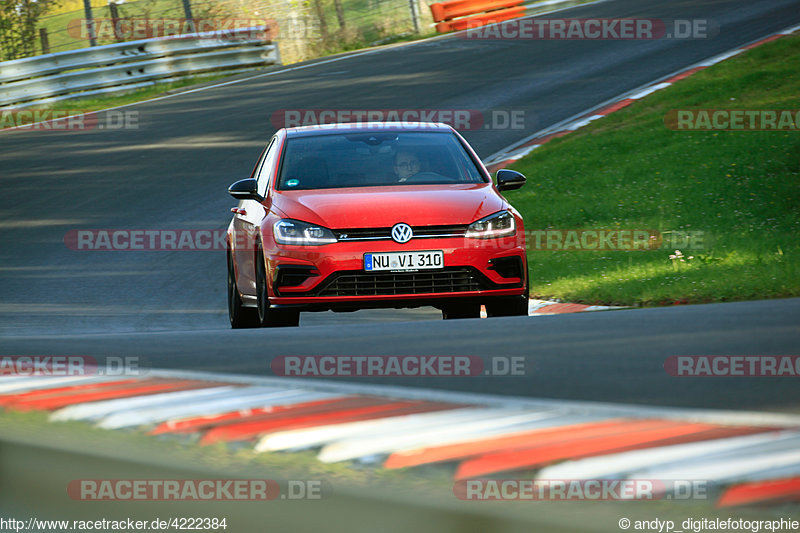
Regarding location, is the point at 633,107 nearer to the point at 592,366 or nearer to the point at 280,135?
the point at 280,135

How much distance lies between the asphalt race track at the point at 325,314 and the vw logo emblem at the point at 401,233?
872 millimetres

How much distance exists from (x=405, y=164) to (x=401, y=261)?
4.81 feet

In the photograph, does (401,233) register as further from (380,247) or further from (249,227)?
(249,227)

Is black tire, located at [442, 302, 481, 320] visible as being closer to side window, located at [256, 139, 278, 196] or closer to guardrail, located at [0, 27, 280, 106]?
side window, located at [256, 139, 278, 196]

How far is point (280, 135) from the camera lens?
9.49m

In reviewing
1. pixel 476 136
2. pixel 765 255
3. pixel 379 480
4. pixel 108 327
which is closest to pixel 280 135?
pixel 108 327

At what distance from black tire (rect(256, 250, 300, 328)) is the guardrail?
15353 millimetres

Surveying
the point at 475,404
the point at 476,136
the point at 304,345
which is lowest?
the point at 476,136

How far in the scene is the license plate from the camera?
7.77 meters

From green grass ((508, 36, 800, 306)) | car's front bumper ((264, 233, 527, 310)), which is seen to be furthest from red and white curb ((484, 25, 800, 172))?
car's front bumper ((264, 233, 527, 310))

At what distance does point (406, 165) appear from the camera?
901 cm

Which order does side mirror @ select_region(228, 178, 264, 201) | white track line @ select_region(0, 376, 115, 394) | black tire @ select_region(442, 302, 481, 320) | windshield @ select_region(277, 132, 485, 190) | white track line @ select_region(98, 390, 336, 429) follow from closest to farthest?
1. white track line @ select_region(98, 390, 336, 429)
2. white track line @ select_region(0, 376, 115, 394)
3. black tire @ select_region(442, 302, 481, 320)
4. side mirror @ select_region(228, 178, 264, 201)
5. windshield @ select_region(277, 132, 485, 190)

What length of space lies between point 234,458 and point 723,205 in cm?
1029

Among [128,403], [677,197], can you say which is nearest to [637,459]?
[128,403]
